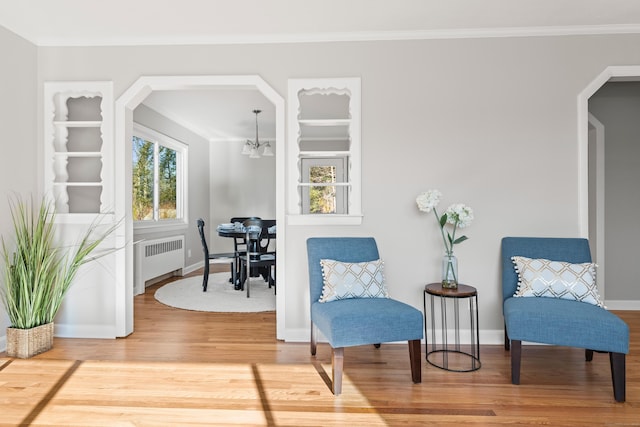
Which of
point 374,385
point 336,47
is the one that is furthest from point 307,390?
point 336,47

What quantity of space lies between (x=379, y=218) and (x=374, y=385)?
1.32m

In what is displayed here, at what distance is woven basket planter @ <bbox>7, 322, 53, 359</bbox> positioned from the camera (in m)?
2.87

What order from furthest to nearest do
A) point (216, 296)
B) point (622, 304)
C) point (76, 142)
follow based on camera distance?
point (216, 296) < point (622, 304) < point (76, 142)

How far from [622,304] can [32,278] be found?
5.50 m

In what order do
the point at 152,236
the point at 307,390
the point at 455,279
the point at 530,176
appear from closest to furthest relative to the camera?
the point at 307,390 → the point at 455,279 → the point at 530,176 → the point at 152,236

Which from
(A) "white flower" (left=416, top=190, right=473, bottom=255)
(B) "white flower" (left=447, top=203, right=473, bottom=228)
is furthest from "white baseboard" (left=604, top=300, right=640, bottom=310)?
(B) "white flower" (left=447, top=203, right=473, bottom=228)

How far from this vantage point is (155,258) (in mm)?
5430

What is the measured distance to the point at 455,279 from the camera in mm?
2838

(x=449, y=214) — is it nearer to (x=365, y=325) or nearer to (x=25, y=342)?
(x=365, y=325)

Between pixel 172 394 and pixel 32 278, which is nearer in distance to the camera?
pixel 172 394

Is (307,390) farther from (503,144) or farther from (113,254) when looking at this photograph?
(503,144)

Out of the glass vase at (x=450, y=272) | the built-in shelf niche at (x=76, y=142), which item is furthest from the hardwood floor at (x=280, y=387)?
the built-in shelf niche at (x=76, y=142)

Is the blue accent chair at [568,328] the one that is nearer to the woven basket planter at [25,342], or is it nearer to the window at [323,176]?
the woven basket planter at [25,342]

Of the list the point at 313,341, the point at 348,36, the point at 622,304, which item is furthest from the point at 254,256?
the point at 622,304
